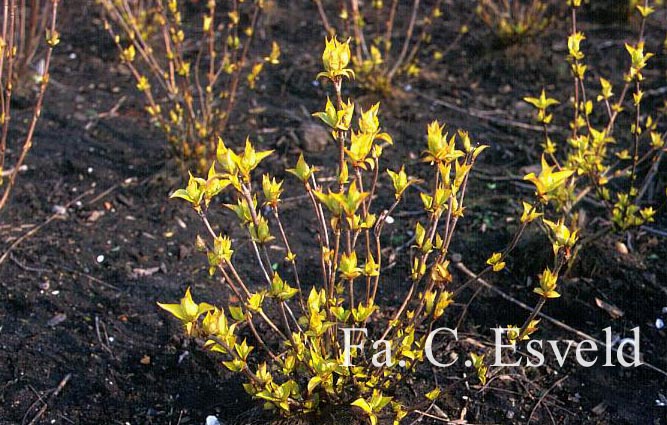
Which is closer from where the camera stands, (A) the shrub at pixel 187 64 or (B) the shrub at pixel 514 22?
(A) the shrub at pixel 187 64

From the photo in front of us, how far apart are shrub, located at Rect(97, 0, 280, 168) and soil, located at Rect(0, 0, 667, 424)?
0.14 metres

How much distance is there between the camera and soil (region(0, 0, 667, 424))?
7.77 feet

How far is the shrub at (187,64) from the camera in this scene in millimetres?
3127

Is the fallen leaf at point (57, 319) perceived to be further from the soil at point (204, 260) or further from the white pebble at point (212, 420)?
the white pebble at point (212, 420)

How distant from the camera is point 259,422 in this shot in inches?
88.0

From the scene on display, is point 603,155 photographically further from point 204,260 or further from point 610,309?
point 204,260

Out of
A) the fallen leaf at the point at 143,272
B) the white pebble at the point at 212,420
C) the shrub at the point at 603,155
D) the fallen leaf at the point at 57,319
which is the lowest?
the white pebble at the point at 212,420

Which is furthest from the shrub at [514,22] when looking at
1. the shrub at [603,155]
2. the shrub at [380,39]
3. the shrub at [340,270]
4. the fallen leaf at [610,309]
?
the shrub at [340,270]

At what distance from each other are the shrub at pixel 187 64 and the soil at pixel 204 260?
14 centimetres

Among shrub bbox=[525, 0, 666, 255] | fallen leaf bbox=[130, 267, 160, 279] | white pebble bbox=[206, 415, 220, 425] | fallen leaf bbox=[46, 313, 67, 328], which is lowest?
white pebble bbox=[206, 415, 220, 425]

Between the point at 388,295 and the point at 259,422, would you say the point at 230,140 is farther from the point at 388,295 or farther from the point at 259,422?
the point at 259,422

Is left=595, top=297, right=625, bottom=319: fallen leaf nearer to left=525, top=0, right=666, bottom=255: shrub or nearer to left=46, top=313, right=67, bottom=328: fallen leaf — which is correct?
left=525, top=0, right=666, bottom=255: shrub

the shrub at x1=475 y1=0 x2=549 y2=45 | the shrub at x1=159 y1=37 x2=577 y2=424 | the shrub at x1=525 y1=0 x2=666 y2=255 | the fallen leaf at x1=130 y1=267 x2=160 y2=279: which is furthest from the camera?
the shrub at x1=475 y1=0 x2=549 y2=45

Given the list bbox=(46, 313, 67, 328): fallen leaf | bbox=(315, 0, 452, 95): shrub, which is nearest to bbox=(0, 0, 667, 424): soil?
bbox=(46, 313, 67, 328): fallen leaf
